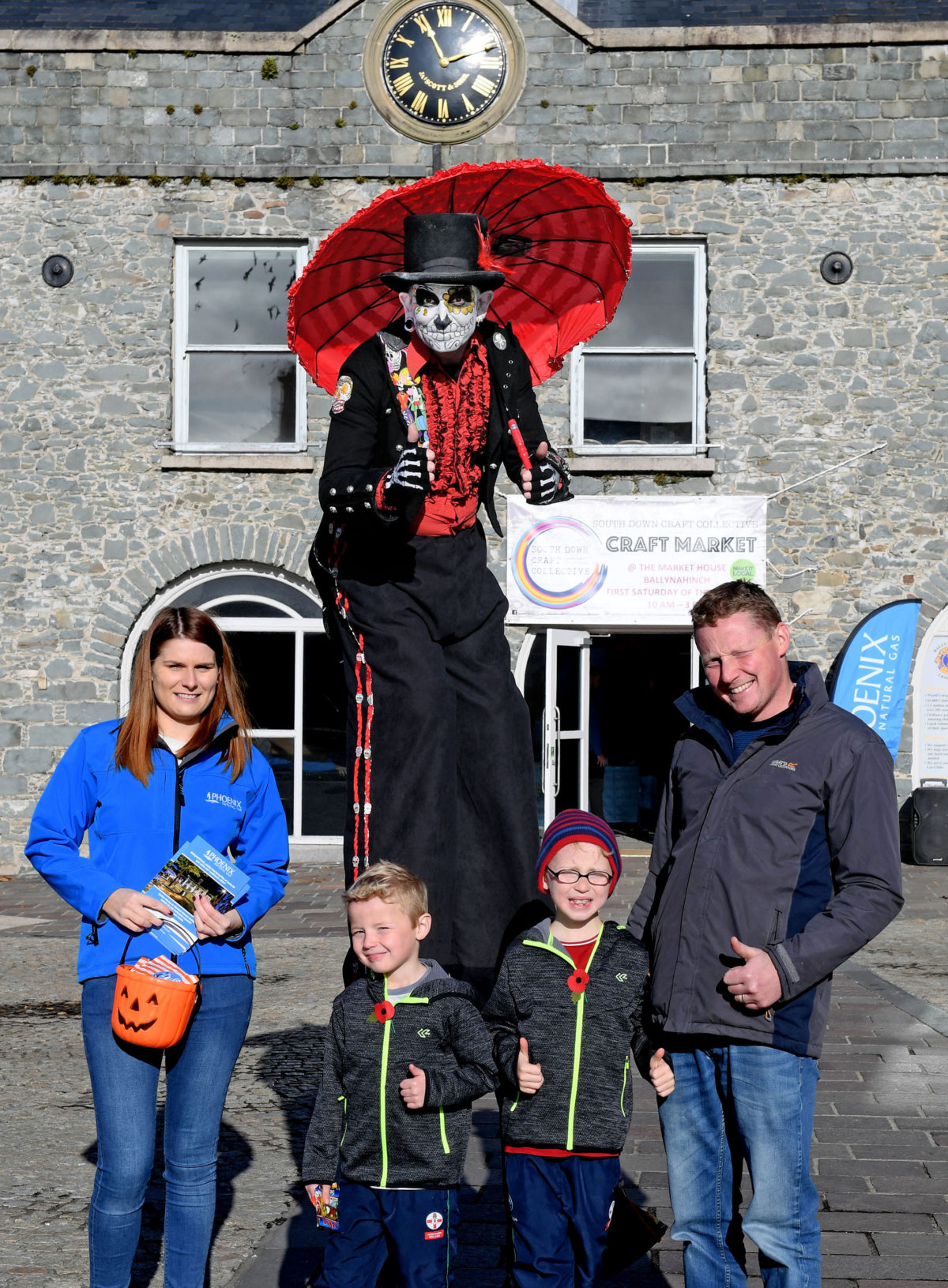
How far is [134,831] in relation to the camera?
11.1 ft

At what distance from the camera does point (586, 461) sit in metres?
13.6

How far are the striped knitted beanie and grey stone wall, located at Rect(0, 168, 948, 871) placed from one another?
1030 centimetres

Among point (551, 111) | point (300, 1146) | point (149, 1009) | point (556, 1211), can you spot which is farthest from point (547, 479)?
point (551, 111)

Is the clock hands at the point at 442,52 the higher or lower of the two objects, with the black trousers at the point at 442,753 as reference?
higher

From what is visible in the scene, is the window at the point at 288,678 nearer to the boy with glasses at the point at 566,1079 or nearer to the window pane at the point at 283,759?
the window pane at the point at 283,759

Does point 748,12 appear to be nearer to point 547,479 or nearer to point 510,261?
point 510,261

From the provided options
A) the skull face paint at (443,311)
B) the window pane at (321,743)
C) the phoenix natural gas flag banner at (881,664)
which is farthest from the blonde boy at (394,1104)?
the phoenix natural gas flag banner at (881,664)

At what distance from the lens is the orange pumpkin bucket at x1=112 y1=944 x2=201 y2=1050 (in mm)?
3176

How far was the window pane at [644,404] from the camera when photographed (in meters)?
13.8

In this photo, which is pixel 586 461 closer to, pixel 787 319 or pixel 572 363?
pixel 572 363

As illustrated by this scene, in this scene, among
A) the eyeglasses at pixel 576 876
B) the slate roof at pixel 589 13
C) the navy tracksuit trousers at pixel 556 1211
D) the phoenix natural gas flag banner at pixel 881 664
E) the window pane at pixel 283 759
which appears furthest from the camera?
the slate roof at pixel 589 13

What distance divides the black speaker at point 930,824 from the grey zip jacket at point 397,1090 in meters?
10.9

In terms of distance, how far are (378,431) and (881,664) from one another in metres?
10.4

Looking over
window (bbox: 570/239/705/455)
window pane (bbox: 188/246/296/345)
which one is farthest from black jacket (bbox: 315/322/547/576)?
window pane (bbox: 188/246/296/345)
